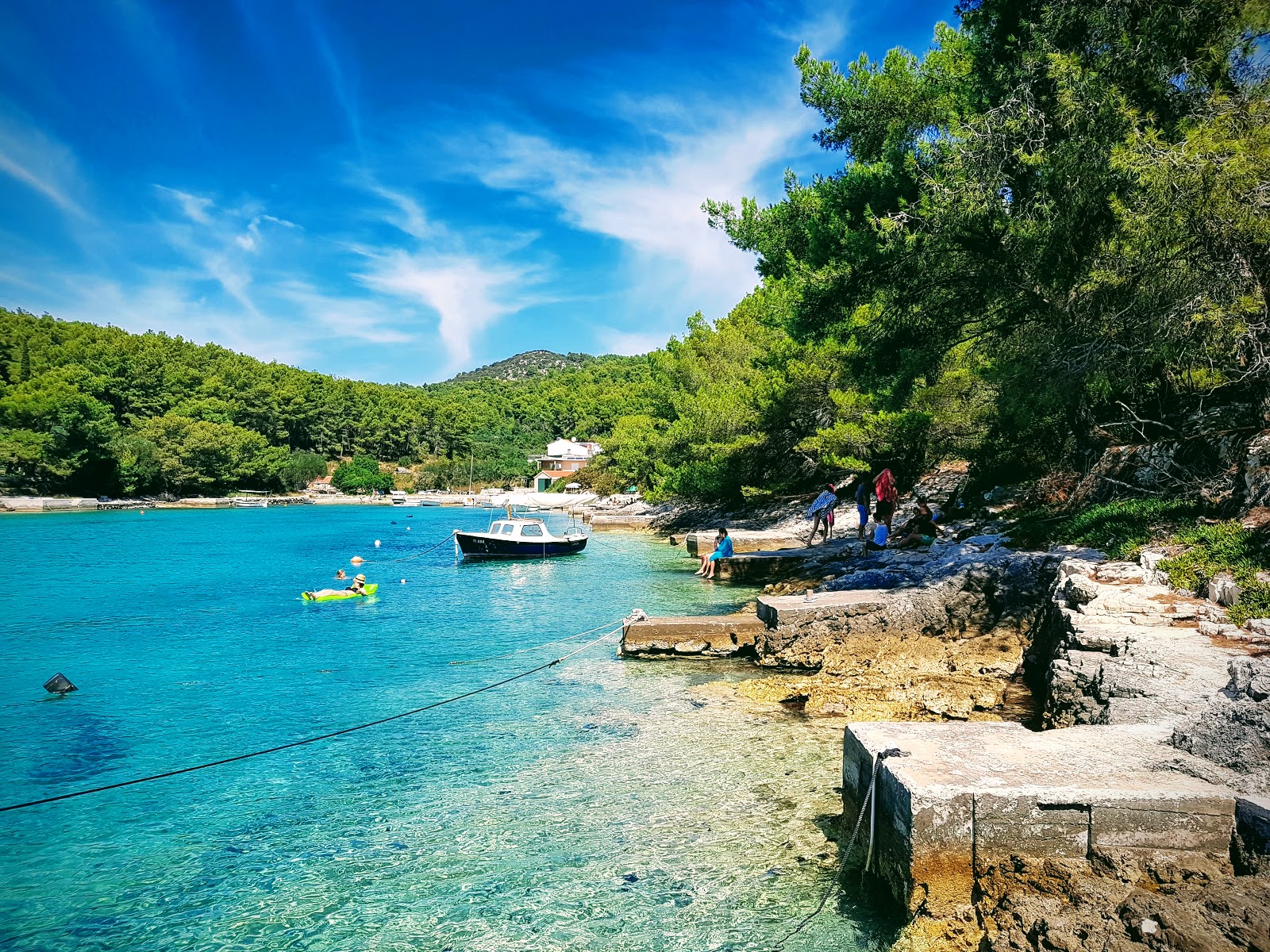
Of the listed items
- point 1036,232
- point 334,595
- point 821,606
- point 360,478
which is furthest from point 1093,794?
point 360,478

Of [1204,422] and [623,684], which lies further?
[1204,422]

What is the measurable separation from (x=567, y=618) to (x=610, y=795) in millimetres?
11317

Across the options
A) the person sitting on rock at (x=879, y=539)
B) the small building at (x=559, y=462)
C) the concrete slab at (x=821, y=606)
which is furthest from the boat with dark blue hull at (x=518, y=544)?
the small building at (x=559, y=462)

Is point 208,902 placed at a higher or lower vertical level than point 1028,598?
lower

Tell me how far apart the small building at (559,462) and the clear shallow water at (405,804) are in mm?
85944

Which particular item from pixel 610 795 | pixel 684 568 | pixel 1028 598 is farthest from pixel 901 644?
pixel 684 568

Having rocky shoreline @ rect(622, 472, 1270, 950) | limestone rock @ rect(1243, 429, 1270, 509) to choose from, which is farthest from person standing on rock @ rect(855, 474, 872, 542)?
rocky shoreline @ rect(622, 472, 1270, 950)

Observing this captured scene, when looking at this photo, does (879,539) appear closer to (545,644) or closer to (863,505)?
(863,505)

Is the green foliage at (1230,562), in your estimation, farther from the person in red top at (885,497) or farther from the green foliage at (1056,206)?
the person in red top at (885,497)

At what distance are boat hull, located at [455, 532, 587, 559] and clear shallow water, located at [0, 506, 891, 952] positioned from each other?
49.2 ft

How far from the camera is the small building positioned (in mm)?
103438

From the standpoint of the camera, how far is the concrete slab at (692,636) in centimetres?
1289

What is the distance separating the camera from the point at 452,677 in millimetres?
13016

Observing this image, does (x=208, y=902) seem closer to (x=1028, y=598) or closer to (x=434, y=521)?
(x=1028, y=598)
